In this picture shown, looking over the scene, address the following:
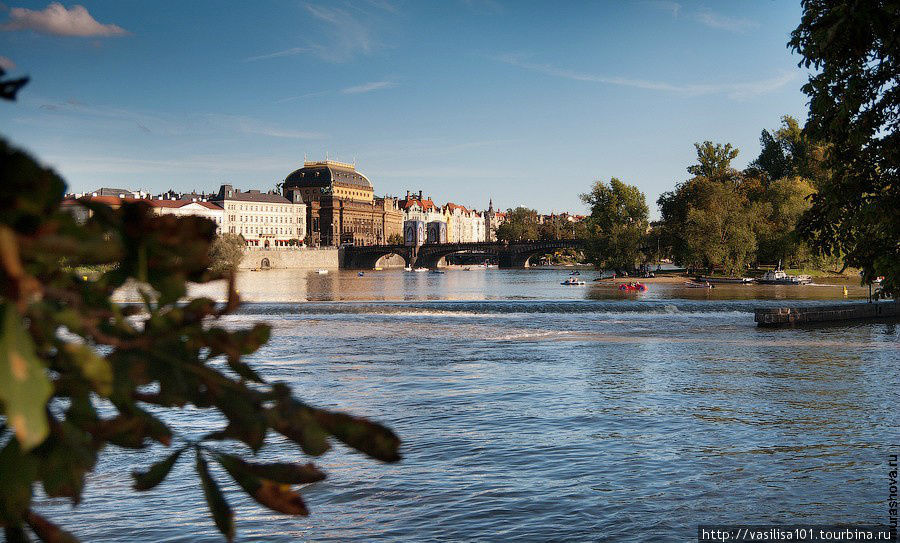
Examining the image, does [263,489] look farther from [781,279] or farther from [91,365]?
[781,279]

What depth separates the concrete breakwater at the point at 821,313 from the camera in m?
39.3

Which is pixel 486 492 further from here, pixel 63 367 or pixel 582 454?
pixel 63 367

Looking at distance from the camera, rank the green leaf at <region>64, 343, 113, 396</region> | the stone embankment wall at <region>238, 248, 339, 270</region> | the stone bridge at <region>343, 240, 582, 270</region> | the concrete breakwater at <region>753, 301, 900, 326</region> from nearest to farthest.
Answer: the green leaf at <region>64, 343, 113, 396</region>
the concrete breakwater at <region>753, 301, 900, 326</region>
the stone bridge at <region>343, 240, 582, 270</region>
the stone embankment wall at <region>238, 248, 339, 270</region>

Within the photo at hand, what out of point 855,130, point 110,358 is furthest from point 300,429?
point 855,130

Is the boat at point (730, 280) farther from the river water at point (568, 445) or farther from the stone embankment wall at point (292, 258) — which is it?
the stone embankment wall at point (292, 258)

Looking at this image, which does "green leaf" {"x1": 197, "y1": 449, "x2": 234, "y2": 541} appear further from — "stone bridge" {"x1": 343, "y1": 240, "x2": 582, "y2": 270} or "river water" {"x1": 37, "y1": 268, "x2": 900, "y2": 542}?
"stone bridge" {"x1": 343, "y1": 240, "x2": 582, "y2": 270}

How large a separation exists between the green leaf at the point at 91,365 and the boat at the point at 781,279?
270 feet

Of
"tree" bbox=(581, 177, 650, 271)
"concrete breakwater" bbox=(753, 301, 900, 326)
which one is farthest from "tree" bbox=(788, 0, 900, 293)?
"tree" bbox=(581, 177, 650, 271)

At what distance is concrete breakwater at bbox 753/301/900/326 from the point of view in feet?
129

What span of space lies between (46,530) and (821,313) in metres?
44.4

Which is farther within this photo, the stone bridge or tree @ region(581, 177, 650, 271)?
the stone bridge

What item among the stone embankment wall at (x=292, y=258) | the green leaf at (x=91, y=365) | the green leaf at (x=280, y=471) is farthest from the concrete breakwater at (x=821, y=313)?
the stone embankment wall at (x=292, y=258)

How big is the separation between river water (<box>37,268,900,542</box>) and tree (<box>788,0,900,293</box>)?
3.53 m

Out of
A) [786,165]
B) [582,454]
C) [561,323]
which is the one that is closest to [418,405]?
[582,454]
